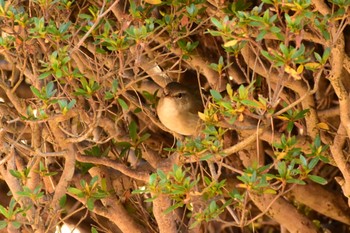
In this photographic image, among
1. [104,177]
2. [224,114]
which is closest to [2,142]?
[104,177]

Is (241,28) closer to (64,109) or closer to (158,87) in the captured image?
(64,109)

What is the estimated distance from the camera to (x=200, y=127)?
3.75 metres

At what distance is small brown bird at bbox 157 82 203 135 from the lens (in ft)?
13.3

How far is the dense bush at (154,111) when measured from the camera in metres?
3.21

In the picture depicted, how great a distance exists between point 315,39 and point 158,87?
43.1 inches

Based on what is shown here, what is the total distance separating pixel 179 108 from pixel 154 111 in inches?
6.7

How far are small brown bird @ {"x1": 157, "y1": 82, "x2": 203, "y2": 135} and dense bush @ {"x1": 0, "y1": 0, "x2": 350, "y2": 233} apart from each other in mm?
69

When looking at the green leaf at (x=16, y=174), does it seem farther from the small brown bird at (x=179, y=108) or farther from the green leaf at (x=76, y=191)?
the small brown bird at (x=179, y=108)

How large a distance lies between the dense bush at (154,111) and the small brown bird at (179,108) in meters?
0.07

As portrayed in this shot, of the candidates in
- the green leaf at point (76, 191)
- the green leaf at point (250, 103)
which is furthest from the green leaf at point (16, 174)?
the green leaf at point (250, 103)

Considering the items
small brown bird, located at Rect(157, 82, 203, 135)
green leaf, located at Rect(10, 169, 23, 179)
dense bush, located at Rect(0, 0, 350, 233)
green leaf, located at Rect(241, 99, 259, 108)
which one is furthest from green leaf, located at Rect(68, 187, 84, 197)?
green leaf, located at Rect(241, 99, 259, 108)

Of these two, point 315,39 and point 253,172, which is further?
point 315,39

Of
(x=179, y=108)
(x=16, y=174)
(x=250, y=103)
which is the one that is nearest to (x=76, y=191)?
(x=16, y=174)

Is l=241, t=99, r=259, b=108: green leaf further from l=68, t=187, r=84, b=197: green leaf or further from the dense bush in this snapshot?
l=68, t=187, r=84, b=197: green leaf
